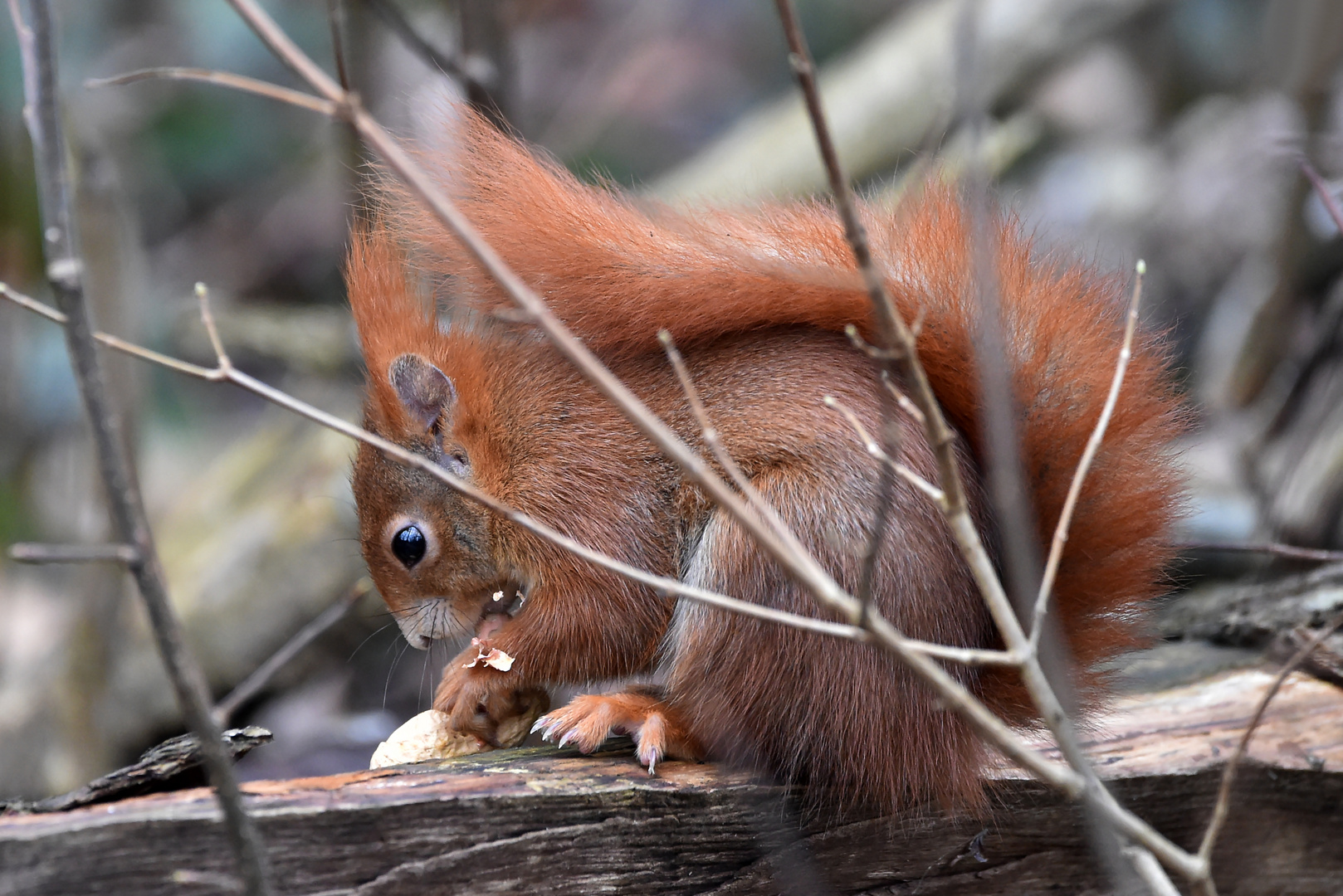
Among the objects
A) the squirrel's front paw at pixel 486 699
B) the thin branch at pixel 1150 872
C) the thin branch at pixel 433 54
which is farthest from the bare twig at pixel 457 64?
the thin branch at pixel 1150 872

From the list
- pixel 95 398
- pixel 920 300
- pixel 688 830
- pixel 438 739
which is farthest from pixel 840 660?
pixel 95 398

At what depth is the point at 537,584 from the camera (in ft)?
6.08

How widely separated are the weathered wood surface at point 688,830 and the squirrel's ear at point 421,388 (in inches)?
23.1

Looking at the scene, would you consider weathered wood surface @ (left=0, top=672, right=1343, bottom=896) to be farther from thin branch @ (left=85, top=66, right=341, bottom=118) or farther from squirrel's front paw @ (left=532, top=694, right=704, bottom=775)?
thin branch @ (left=85, top=66, right=341, bottom=118)

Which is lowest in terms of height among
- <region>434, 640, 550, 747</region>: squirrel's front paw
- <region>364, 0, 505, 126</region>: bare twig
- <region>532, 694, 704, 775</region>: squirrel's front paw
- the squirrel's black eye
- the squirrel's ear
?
<region>532, 694, 704, 775</region>: squirrel's front paw

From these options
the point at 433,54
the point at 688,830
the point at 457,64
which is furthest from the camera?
the point at 457,64

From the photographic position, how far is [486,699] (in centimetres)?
184

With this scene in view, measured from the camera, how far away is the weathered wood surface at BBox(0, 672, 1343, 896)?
1.29 meters

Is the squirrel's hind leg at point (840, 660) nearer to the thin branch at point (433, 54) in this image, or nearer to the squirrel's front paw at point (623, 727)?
the squirrel's front paw at point (623, 727)

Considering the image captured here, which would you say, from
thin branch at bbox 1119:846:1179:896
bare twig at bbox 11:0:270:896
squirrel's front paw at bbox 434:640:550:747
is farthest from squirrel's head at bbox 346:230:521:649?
thin branch at bbox 1119:846:1179:896

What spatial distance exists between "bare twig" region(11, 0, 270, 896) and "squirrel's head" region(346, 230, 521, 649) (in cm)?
92

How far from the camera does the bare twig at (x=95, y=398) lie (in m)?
0.92

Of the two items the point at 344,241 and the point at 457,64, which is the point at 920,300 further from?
the point at 344,241

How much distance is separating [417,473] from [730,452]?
1.81 feet
